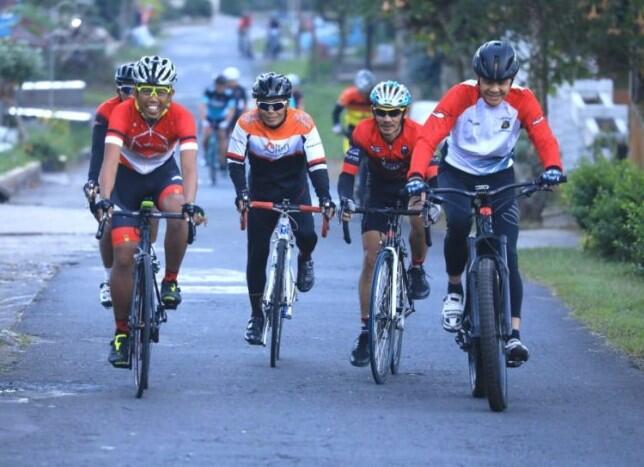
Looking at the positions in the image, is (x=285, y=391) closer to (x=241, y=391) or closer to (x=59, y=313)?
(x=241, y=391)

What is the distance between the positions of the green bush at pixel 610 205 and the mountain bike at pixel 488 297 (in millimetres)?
5259

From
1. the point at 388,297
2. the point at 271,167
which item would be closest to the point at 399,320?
the point at 388,297

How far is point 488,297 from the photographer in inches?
367

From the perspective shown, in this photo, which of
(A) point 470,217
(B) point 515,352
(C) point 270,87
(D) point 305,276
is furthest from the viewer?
(D) point 305,276

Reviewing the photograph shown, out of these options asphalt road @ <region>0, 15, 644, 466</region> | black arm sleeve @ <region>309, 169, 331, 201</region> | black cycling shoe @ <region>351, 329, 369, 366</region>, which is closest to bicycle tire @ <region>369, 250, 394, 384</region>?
asphalt road @ <region>0, 15, 644, 466</region>

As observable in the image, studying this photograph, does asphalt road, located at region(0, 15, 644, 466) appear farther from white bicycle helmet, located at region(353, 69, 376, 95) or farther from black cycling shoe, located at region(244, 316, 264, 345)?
white bicycle helmet, located at region(353, 69, 376, 95)

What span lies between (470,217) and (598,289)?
5179mm

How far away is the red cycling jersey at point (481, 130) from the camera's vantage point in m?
9.76

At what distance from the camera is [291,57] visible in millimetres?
69438

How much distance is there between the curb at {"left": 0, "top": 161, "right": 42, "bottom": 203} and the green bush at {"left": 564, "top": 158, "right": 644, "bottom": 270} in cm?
902

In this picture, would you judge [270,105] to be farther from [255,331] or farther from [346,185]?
[255,331]

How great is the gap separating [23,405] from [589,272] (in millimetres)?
8270

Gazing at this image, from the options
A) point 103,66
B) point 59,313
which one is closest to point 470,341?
point 59,313

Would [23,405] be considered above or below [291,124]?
below
